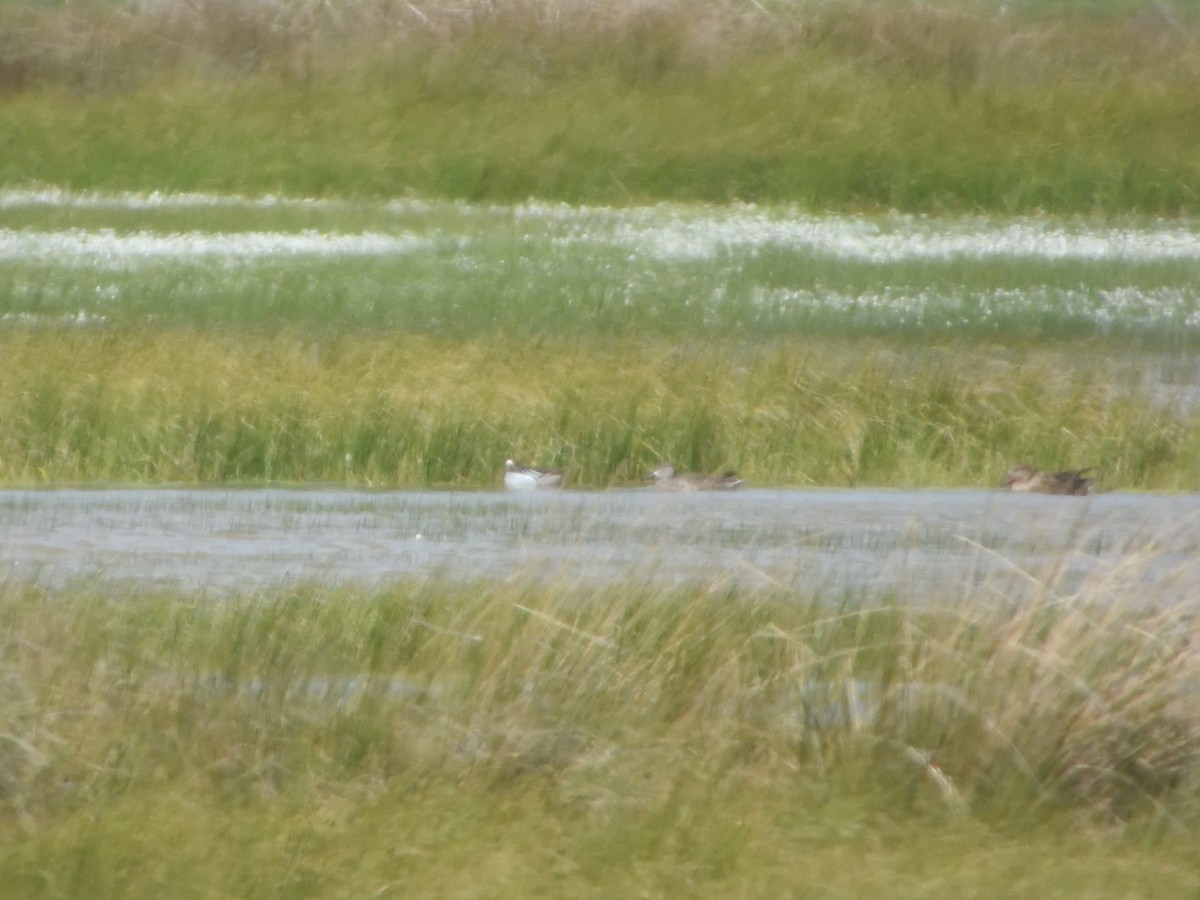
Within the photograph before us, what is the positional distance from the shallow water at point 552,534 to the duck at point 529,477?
14cm

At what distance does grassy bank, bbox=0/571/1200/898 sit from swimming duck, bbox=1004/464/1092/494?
524 cm

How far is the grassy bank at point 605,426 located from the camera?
601 inches

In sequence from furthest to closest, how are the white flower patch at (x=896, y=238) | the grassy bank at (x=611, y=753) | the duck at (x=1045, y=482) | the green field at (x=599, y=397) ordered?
the white flower patch at (x=896, y=238)
the duck at (x=1045, y=482)
the green field at (x=599, y=397)
the grassy bank at (x=611, y=753)

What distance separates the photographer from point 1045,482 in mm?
14039

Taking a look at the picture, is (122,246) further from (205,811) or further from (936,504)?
(205,811)

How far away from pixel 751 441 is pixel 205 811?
8754mm

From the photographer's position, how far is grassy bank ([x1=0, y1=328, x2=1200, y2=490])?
1527 centimetres

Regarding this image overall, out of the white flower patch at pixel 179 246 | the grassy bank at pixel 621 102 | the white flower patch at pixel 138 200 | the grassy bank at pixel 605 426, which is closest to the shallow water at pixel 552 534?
the grassy bank at pixel 605 426

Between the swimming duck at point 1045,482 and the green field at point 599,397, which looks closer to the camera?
the green field at point 599,397

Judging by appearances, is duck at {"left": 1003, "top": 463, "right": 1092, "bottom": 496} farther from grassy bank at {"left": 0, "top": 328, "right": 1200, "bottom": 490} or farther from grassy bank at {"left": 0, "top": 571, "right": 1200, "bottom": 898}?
grassy bank at {"left": 0, "top": 571, "right": 1200, "bottom": 898}

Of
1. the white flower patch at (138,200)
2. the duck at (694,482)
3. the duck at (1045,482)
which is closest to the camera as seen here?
the duck at (1045,482)

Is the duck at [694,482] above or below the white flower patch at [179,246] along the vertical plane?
above

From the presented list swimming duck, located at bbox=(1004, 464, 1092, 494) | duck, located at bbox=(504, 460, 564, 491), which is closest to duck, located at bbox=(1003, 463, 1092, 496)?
swimming duck, located at bbox=(1004, 464, 1092, 494)

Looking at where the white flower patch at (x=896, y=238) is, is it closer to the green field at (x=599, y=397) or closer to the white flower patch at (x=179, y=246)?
the green field at (x=599, y=397)
